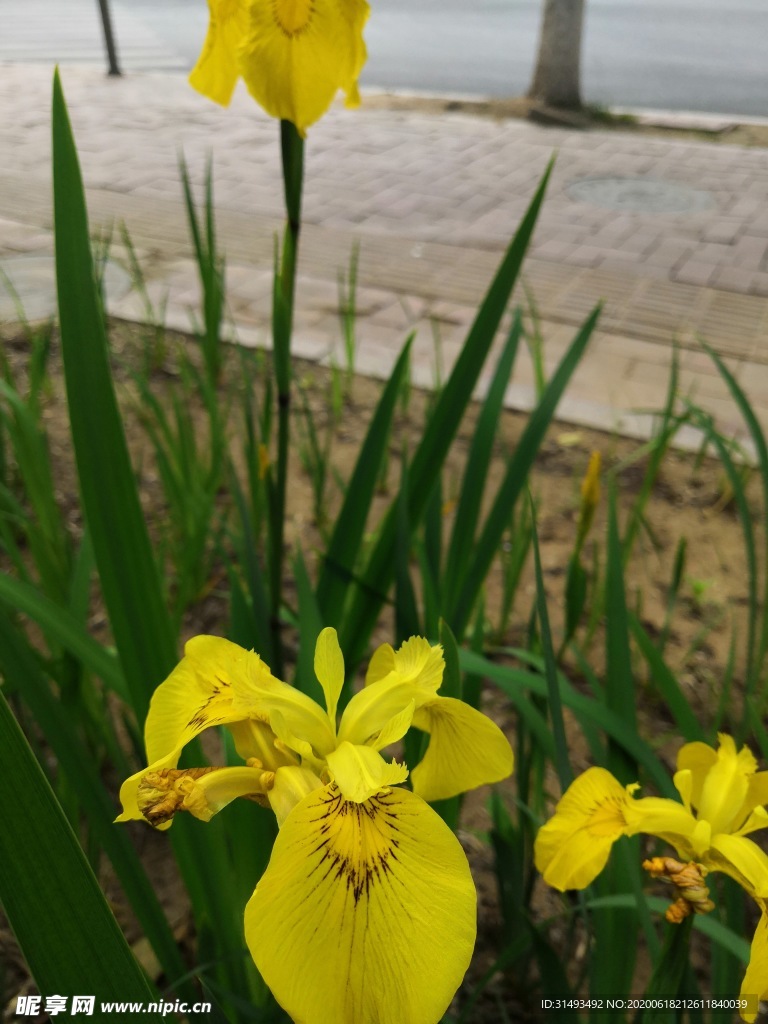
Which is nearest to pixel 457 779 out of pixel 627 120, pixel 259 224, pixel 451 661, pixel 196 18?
pixel 451 661

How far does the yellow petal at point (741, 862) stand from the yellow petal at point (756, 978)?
0.03 meters

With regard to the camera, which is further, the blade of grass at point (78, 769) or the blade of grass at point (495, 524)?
the blade of grass at point (495, 524)

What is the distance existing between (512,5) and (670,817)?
15375 millimetres

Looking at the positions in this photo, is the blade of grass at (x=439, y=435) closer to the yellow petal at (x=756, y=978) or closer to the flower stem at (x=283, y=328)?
the flower stem at (x=283, y=328)

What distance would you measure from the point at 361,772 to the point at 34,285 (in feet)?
9.36

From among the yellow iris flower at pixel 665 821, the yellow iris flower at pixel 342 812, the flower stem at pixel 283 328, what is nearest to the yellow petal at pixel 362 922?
the yellow iris flower at pixel 342 812

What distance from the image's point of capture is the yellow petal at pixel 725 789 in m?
0.53

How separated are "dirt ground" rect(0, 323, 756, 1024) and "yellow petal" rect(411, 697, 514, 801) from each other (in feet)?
1.99

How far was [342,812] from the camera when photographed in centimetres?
39

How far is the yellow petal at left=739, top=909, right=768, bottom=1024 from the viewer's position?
43cm

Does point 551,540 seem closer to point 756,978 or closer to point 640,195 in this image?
point 756,978

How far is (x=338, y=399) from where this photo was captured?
6.36 feet

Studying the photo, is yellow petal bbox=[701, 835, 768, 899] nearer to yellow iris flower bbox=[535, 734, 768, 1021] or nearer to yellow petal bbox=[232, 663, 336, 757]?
yellow iris flower bbox=[535, 734, 768, 1021]

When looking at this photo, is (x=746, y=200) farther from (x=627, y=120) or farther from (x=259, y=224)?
(x=259, y=224)
